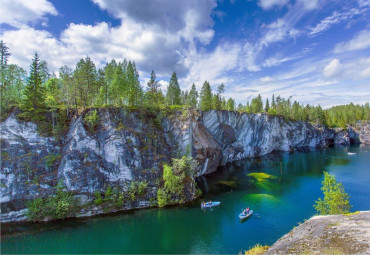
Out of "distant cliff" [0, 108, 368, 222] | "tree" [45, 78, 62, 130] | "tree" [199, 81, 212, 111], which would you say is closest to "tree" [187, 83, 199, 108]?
"tree" [199, 81, 212, 111]

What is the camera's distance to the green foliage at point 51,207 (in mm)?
28438

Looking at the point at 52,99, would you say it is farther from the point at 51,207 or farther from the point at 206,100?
the point at 206,100

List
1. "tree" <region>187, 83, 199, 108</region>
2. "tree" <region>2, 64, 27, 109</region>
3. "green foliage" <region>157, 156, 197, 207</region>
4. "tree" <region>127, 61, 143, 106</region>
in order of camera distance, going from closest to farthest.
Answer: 1. "green foliage" <region>157, 156, 197, 207</region>
2. "tree" <region>2, 64, 27, 109</region>
3. "tree" <region>127, 61, 143, 106</region>
4. "tree" <region>187, 83, 199, 108</region>

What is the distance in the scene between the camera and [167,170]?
35.7m

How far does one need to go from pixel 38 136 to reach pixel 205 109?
147ft

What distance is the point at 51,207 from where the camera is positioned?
2900 centimetres

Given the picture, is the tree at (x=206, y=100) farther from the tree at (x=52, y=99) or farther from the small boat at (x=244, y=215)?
the tree at (x=52, y=99)

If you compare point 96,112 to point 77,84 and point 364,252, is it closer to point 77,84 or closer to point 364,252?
point 77,84

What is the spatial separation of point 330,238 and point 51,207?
34.2 m

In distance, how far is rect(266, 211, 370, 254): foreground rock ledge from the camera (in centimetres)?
928

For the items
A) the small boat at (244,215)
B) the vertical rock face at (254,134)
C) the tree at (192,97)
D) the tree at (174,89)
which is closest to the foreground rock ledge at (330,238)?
the small boat at (244,215)

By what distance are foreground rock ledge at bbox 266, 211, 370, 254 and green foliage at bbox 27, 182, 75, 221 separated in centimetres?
3044

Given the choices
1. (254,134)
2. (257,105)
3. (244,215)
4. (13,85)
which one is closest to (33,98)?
(13,85)

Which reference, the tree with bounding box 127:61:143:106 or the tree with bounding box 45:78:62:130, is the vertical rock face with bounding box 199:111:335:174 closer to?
the tree with bounding box 127:61:143:106
